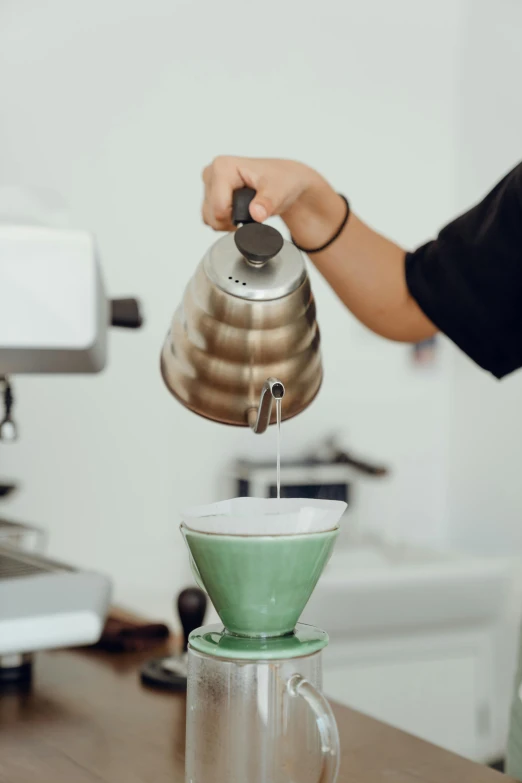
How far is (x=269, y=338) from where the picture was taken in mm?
→ 775

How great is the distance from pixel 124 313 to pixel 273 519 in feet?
1.61

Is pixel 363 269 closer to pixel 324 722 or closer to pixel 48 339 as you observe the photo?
pixel 48 339

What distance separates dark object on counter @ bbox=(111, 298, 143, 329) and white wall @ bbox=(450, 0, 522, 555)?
1.76 metres

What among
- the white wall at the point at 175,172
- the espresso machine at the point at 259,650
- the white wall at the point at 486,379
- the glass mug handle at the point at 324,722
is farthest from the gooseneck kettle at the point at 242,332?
the white wall at the point at 486,379

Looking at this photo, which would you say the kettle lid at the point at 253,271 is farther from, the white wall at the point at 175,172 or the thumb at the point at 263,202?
the white wall at the point at 175,172

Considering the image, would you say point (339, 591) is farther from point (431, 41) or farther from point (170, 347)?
point (431, 41)

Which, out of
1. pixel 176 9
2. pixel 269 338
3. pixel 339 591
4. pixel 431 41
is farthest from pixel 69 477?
pixel 431 41

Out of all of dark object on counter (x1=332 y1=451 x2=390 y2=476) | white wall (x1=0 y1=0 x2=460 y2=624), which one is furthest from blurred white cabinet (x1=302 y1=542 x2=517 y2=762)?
white wall (x1=0 y1=0 x2=460 y2=624)

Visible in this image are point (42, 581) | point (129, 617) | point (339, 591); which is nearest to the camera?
point (42, 581)

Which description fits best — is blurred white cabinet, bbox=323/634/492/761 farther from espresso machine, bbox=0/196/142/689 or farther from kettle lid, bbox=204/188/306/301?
kettle lid, bbox=204/188/306/301

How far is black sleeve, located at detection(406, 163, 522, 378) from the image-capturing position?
106cm

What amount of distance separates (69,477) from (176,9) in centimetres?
117

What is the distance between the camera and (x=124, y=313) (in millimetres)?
975

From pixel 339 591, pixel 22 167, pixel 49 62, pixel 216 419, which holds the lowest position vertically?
pixel 339 591
